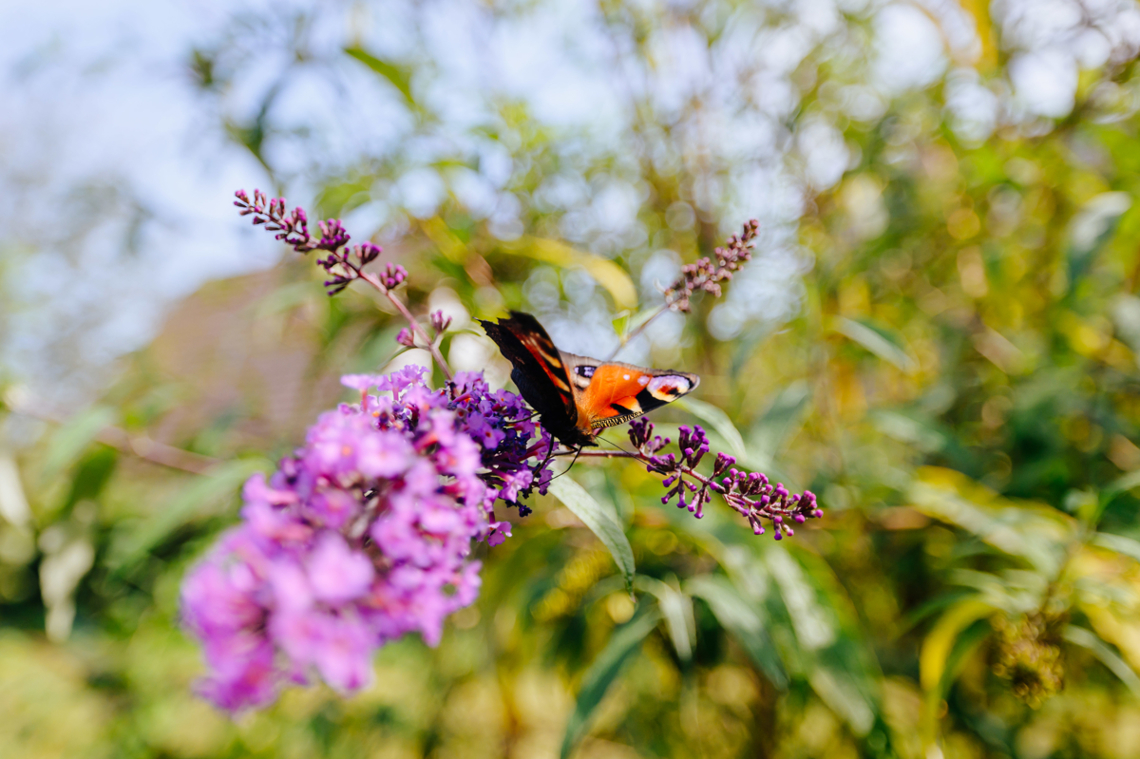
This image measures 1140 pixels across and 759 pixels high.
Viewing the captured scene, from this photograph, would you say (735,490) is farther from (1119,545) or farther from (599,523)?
(1119,545)

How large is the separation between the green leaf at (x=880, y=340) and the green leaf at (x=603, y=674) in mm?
572

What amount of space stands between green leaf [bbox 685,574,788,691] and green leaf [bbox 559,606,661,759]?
10cm

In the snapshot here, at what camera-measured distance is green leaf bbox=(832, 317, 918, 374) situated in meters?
0.99

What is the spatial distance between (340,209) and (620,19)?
2.79 feet

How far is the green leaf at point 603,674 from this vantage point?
2.92 ft

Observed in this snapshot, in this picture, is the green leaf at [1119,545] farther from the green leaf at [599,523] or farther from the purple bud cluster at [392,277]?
the purple bud cluster at [392,277]

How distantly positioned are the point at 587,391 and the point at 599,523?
14 cm

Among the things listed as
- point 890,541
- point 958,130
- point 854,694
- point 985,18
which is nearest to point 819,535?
point 890,541

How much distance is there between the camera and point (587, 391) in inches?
24.7

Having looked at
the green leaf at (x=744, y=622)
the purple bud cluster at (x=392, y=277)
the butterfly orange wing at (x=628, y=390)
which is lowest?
the green leaf at (x=744, y=622)

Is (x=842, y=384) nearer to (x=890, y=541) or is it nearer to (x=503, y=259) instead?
(x=890, y=541)

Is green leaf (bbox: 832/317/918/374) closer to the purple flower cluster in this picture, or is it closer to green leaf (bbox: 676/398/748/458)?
green leaf (bbox: 676/398/748/458)

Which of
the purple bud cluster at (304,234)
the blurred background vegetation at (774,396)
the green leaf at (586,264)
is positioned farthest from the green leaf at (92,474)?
the purple bud cluster at (304,234)

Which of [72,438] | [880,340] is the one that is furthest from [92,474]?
[880,340]
